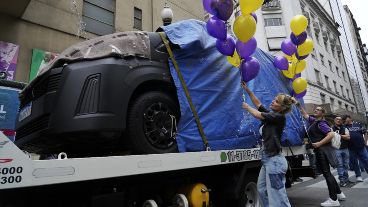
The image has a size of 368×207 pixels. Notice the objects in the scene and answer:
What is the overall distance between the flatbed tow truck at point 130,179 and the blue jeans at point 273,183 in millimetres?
255

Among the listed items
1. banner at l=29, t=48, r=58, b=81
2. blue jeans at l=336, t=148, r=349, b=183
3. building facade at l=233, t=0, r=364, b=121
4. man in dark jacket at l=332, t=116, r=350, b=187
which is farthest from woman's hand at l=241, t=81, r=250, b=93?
building facade at l=233, t=0, r=364, b=121

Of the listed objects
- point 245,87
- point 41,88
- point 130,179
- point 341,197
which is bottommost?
point 341,197

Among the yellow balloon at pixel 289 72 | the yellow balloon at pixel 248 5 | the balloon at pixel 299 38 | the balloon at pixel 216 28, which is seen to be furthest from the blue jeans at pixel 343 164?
the balloon at pixel 216 28

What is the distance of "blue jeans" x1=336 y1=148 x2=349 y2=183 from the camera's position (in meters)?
7.42

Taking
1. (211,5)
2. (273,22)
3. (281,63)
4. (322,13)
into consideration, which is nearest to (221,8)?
(211,5)

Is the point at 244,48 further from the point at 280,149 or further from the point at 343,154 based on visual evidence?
the point at 343,154

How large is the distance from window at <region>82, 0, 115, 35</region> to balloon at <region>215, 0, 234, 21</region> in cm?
829

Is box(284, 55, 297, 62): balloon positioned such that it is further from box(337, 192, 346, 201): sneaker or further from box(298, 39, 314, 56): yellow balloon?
box(337, 192, 346, 201): sneaker

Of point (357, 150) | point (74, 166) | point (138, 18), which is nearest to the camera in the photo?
point (74, 166)

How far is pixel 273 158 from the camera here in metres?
3.79

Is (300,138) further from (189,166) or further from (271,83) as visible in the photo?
Result: (189,166)

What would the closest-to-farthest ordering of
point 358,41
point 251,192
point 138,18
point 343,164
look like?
point 251,192 → point 343,164 → point 138,18 → point 358,41

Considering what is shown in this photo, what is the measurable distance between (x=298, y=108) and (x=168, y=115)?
3871 millimetres

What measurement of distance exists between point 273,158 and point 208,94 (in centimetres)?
119
